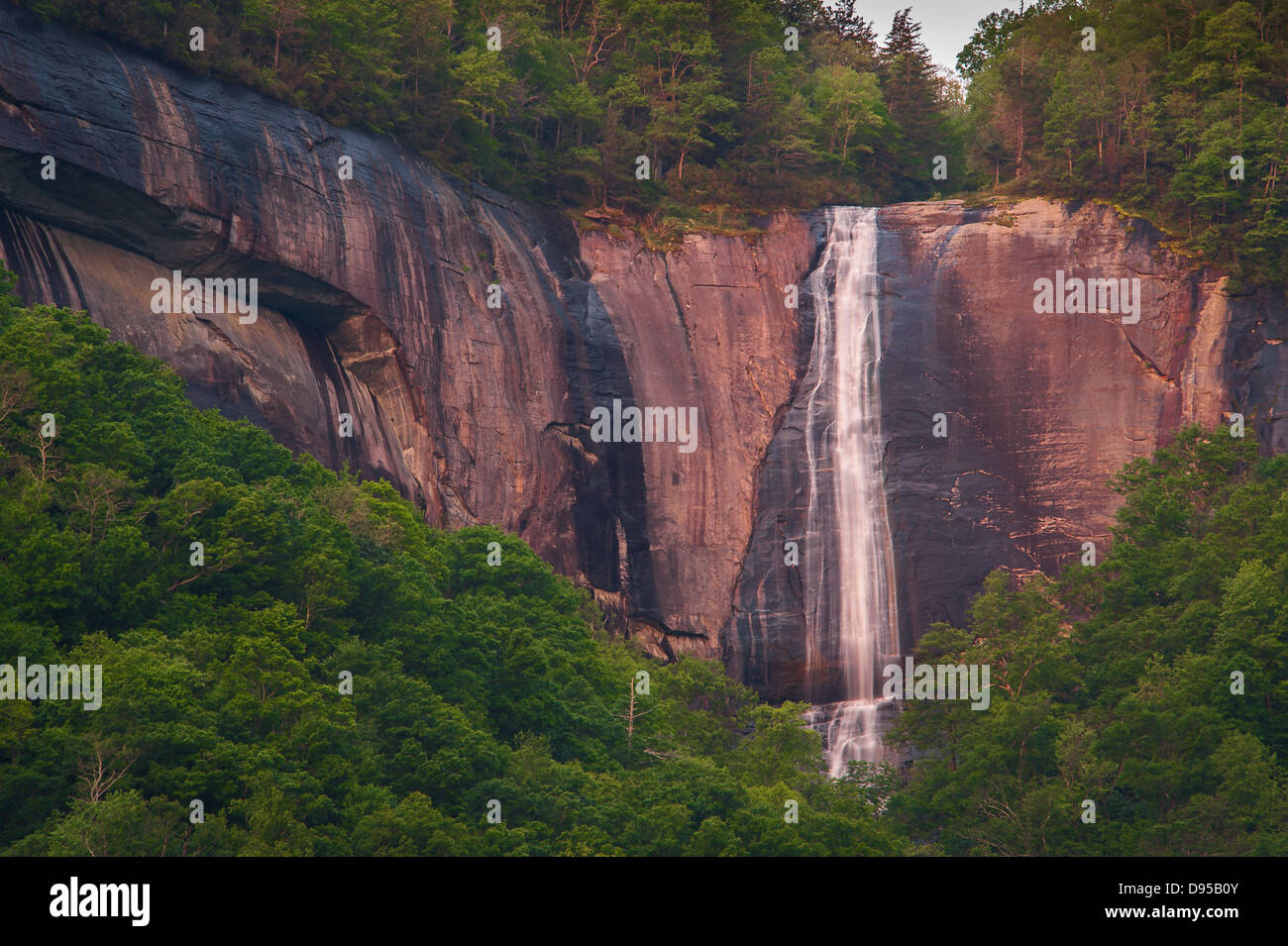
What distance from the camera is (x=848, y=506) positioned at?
47.8 meters

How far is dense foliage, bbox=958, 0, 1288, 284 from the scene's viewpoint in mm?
49469

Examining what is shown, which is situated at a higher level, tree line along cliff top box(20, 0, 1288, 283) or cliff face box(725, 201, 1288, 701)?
tree line along cliff top box(20, 0, 1288, 283)

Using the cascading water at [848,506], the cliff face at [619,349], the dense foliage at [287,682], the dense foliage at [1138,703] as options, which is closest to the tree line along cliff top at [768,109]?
the cliff face at [619,349]

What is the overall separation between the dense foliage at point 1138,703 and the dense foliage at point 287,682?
273 centimetres

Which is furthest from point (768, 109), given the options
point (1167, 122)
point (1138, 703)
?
point (1138, 703)

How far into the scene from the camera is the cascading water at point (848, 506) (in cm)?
4516

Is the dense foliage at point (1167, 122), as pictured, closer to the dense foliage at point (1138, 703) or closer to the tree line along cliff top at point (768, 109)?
the tree line along cliff top at point (768, 109)

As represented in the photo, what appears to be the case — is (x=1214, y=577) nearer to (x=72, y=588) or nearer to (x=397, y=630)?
(x=397, y=630)

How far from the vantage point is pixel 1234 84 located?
2042 inches

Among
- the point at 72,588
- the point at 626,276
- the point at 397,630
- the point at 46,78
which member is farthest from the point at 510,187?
→ the point at 72,588

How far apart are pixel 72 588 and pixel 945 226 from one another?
107 ft

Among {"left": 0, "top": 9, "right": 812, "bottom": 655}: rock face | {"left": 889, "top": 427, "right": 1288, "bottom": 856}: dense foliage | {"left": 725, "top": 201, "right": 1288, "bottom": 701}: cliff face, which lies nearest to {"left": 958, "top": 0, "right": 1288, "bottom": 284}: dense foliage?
{"left": 725, "top": 201, "right": 1288, "bottom": 701}: cliff face

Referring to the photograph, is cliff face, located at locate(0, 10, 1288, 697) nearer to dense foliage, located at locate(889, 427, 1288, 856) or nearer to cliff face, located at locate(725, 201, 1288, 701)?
cliff face, located at locate(725, 201, 1288, 701)

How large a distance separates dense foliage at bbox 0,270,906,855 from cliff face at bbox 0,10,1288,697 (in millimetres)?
5560
